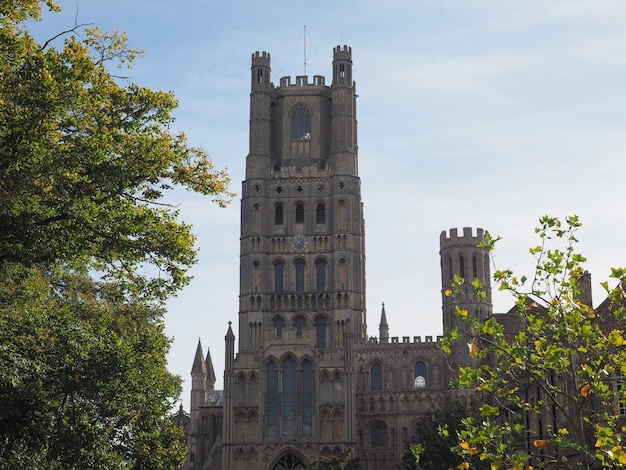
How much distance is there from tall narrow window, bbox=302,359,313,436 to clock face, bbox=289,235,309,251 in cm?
1075

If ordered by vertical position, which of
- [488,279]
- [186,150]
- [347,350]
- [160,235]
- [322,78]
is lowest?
[160,235]

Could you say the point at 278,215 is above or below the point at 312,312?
above

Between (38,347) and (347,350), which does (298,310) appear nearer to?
(347,350)

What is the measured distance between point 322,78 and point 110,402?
69020 millimetres

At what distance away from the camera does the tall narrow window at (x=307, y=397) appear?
257 feet

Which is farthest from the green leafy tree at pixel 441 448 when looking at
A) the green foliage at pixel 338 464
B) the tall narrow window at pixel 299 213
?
the tall narrow window at pixel 299 213

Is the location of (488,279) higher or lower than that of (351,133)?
lower

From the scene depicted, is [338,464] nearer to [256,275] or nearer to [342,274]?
[342,274]

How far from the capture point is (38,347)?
27.0 m

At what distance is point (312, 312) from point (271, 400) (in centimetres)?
865

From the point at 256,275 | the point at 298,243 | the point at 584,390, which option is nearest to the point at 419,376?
the point at 298,243

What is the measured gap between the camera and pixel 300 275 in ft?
281

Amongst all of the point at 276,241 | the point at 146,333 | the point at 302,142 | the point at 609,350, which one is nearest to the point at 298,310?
the point at 276,241

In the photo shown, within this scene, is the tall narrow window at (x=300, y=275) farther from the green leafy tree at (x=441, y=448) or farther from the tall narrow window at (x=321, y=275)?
the green leafy tree at (x=441, y=448)
